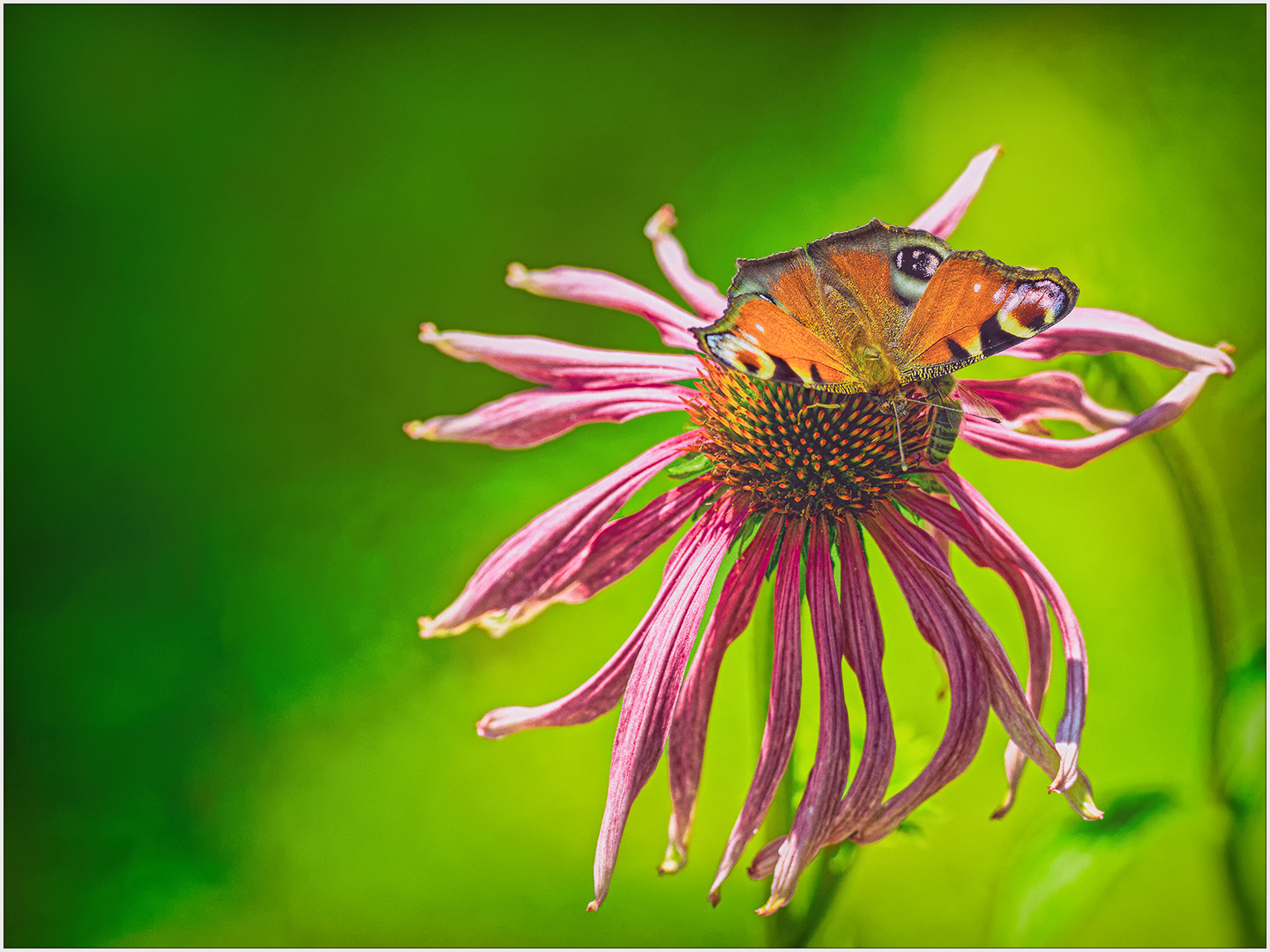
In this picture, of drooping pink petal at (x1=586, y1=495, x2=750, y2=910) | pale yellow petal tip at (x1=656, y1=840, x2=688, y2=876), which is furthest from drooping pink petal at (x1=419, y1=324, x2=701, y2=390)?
pale yellow petal tip at (x1=656, y1=840, x2=688, y2=876)

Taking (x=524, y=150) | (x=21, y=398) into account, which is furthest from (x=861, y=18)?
(x=21, y=398)

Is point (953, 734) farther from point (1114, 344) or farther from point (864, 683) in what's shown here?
point (1114, 344)

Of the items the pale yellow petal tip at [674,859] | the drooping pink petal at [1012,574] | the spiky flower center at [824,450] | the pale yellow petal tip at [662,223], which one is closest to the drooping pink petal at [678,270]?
the pale yellow petal tip at [662,223]

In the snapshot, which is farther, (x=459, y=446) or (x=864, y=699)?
(x=459, y=446)

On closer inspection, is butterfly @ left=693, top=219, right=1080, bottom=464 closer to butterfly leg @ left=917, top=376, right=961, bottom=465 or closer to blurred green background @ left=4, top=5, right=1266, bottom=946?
butterfly leg @ left=917, top=376, right=961, bottom=465

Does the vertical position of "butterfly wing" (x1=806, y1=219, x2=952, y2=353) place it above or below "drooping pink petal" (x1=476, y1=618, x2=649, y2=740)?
above

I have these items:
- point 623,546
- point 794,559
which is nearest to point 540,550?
point 623,546

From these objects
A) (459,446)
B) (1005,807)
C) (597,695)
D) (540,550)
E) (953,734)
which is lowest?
(1005,807)
